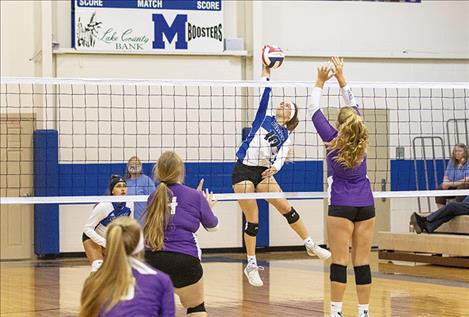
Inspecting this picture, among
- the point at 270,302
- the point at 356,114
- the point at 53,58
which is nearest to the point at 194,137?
the point at 53,58

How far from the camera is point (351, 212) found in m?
8.08

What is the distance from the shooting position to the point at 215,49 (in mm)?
18203

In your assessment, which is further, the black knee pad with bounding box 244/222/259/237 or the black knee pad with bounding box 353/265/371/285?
the black knee pad with bounding box 244/222/259/237

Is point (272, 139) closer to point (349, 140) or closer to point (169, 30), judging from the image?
point (349, 140)

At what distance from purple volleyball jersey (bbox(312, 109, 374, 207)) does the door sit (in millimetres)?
10424

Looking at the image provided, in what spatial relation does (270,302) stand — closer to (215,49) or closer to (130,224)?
(130,224)

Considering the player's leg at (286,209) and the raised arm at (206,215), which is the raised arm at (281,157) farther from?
the raised arm at (206,215)

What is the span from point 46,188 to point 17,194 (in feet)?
2.38

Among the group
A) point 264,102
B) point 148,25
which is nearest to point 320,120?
point 264,102

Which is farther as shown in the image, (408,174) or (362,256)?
(408,174)

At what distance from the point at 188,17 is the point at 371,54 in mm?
3676

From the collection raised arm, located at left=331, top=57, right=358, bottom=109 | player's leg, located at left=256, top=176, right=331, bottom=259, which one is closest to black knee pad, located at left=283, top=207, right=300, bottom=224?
player's leg, located at left=256, top=176, right=331, bottom=259

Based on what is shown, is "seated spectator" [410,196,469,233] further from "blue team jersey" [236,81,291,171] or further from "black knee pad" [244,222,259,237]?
"black knee pad" [244,222,259,237]

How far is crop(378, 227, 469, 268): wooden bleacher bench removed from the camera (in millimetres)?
14383
